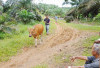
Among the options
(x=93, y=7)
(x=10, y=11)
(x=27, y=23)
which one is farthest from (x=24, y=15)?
(x=93, y=7)

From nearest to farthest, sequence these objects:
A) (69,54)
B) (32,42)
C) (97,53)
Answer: (97,53), (69,54), (32,42)

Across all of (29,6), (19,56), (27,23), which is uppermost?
(29,6)

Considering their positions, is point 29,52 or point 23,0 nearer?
point 29,52

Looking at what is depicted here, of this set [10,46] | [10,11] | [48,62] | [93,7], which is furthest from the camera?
[93,7]

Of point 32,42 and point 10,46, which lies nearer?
point 10,46

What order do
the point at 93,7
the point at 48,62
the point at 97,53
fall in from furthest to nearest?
the point at 93,7 < the point at 48,62 < the point at 97,53

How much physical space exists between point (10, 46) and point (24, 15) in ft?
25.9

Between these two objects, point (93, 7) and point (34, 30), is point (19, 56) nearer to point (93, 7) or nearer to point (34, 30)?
point (34, 30)

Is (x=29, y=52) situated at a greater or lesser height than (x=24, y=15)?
lesser

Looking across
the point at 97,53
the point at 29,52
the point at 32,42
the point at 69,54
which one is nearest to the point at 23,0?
the point at 32,42

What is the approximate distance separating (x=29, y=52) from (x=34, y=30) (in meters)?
1.57

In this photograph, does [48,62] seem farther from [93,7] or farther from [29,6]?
[93,7]

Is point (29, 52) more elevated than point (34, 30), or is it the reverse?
point (34, 30)

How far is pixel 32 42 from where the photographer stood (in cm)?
949
